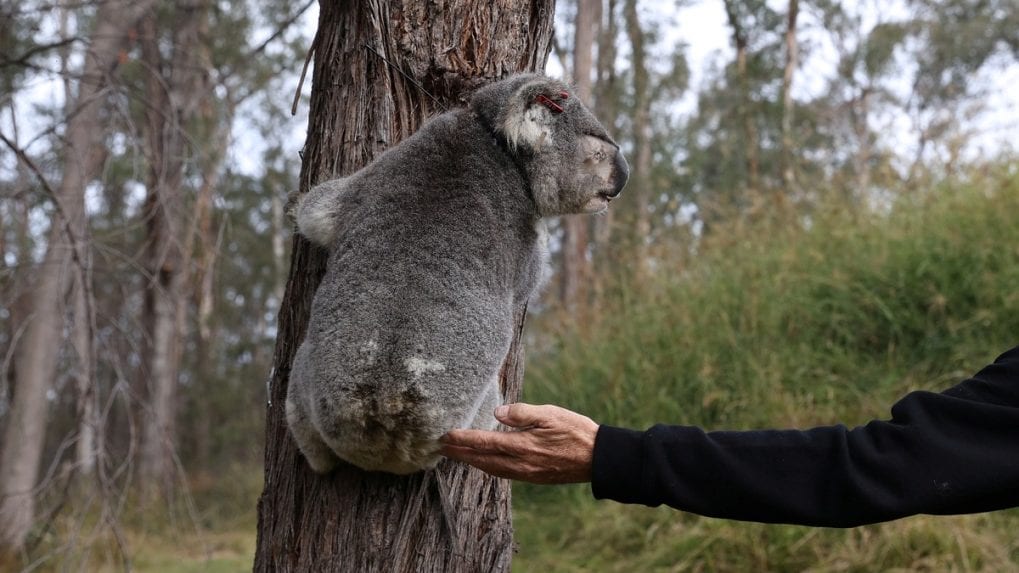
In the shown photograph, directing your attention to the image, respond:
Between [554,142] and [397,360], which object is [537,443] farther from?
[554,142]

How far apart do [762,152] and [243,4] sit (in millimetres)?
10236

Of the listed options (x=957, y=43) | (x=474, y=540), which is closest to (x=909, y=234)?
(x=474, y=540)

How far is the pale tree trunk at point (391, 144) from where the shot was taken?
195 cm

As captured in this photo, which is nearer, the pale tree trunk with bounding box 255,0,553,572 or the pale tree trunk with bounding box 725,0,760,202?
the pale tree trunk with bounding box 255,0,553,572

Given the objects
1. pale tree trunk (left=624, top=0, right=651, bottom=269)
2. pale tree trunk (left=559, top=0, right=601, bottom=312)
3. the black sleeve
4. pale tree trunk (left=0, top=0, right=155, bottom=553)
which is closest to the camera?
the black sleeve

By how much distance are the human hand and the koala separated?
0.26 ft

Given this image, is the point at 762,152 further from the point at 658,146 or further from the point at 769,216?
the point at 769,216

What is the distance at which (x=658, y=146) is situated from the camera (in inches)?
776

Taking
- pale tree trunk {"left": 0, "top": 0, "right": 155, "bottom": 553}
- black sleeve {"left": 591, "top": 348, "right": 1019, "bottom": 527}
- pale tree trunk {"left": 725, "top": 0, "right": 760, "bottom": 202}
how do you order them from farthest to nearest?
pale tree trunk {"left": 725, "top": 0, "right": 760, "bottom": 202}, pale tree trunk {"left": 0, "top": 0, "right": 155, "bottom": 553}, black sleeve {"left": 591, "top": 348, "right": 1019, "bottom": 527}

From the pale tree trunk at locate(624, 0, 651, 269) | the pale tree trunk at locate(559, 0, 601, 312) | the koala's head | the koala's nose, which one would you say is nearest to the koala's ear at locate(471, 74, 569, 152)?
the koala's head

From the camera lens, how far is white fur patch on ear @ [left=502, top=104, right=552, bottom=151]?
71.0 inches

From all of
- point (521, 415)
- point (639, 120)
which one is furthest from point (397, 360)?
point (639, 120)

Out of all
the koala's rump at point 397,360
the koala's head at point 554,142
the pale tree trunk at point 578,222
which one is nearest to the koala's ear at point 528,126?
the koala's head at point 554,142

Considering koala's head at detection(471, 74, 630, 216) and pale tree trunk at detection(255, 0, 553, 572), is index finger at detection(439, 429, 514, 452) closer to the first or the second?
pale tree trunk at detection(255, 0, 553, 572)
